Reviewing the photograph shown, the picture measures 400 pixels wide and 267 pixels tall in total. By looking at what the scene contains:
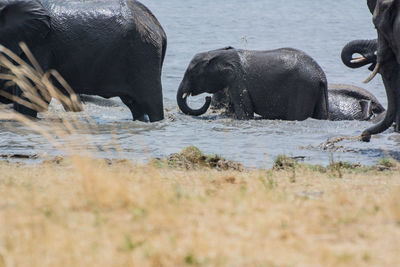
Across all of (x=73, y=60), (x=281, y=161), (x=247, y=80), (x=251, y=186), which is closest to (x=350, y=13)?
(x=247, y=80)

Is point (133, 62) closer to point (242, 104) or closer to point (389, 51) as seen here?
point (242, 104)

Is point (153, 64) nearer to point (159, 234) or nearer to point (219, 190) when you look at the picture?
point (219, 190)

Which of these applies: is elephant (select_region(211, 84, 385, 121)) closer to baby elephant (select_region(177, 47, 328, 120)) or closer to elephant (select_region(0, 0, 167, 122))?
baby elephant (select_region(177, 47, 328, 120))

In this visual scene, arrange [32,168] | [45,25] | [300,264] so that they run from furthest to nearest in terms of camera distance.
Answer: [45,25] < [32,168] < [300,264]

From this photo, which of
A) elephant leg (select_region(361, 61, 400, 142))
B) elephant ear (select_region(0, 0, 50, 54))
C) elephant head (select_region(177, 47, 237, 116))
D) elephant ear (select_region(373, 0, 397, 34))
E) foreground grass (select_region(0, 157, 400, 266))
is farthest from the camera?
elephant head (select_region(177, 47, 237, 116))

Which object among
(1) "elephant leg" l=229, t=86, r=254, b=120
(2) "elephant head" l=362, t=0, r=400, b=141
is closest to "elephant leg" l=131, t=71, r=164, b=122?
(1) "elephant leg" l=229, t=86, r=254, b=120

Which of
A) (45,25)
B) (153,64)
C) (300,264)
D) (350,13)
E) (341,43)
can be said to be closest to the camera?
(300,264)

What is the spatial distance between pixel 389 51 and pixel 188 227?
5.91 meters

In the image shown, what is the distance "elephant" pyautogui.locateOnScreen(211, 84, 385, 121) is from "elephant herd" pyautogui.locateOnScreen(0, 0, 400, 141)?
17.9 inches

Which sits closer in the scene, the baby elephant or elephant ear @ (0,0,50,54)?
elephant ear @ (0,0,50,54)

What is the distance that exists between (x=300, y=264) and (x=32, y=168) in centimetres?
452

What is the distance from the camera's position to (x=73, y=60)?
37.9ft

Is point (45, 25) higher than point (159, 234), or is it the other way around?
point (45, 25)

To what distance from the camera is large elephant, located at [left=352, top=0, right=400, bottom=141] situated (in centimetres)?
869
